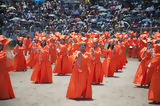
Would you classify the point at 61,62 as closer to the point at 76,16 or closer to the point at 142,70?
the point at 142,70

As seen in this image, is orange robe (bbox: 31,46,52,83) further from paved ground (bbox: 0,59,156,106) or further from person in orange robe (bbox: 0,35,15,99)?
person in orange robe (bbox: 0,35,15,99)

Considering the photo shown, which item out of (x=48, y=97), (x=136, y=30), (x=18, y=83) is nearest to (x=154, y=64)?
(x=48, y=97)

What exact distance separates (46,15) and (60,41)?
21.3m

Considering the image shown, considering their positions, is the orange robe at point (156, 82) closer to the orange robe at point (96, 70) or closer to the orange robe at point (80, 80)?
the orange robe at point (80, 80)

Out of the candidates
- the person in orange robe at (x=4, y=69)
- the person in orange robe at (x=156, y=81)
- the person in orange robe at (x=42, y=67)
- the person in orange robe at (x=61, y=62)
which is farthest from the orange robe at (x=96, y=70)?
the person in orange robe at (x=4, y=69)

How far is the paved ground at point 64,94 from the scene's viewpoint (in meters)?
9.06

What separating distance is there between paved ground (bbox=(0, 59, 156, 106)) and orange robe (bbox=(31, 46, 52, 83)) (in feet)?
1.31

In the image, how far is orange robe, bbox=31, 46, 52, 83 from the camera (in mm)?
12627

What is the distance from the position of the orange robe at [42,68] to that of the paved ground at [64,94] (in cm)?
40

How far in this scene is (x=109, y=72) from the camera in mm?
15359

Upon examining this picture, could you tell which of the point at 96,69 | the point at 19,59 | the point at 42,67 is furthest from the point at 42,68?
the point at 19,59

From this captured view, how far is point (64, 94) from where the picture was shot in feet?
34.0

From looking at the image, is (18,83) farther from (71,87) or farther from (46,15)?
(46,15)

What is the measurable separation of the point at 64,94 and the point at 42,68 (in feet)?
8.72
